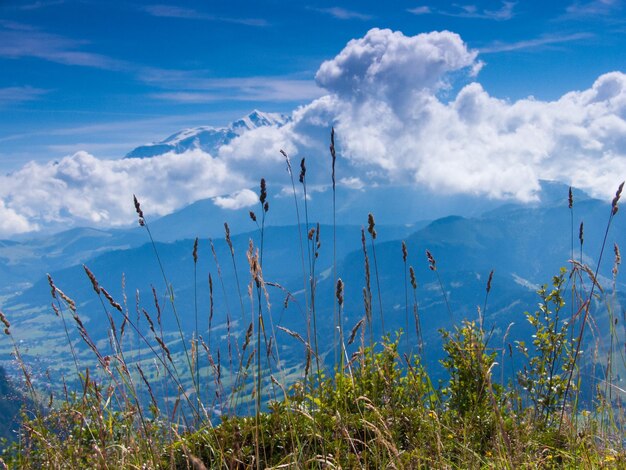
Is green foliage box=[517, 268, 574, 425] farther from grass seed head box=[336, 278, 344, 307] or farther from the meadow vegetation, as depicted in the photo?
grass seed head box=[336, 278, 344, 307]

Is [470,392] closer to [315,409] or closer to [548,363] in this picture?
[548,363]

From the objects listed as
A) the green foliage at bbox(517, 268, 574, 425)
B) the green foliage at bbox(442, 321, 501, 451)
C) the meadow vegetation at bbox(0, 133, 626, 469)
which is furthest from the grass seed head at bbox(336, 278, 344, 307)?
the green foliage at bbox(517, 268, 574, 425)

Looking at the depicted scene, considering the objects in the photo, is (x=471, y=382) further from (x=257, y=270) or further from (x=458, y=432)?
(x=257, y=270)

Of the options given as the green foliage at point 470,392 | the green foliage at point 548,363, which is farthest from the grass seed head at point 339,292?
the green foliage at point 548,363

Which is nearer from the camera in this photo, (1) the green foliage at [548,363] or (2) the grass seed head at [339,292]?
(2) the grass seed head at [339,292]

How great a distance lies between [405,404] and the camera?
4.59m

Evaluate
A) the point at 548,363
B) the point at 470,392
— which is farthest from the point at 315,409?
the point at 548,363

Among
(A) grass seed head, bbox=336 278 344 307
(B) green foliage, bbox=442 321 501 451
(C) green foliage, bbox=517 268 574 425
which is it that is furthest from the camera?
(C) green foliage, bbox=517 268 574 425

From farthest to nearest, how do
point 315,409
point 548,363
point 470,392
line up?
point 548,363, point 470,392, point 315,409

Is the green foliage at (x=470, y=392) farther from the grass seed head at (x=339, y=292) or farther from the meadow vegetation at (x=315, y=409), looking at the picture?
the grass seed head at (x=339, y=292)

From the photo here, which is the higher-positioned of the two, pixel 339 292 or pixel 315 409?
pixel 339 292

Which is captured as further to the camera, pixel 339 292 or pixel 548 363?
pixel 548 363

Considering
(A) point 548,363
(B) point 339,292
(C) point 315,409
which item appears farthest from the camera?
(A) point 548,363

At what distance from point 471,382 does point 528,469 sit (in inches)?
50.5
